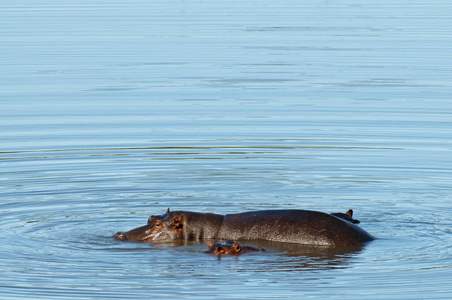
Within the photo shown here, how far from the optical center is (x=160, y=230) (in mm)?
14758

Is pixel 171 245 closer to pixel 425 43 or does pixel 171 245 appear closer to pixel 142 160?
pixel 142 160

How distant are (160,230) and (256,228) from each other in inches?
56.8

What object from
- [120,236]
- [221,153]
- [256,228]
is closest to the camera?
[256,228]

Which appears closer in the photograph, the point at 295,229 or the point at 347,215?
the point at 295,229

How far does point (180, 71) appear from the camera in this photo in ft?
104

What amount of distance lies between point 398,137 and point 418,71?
9.62 meters

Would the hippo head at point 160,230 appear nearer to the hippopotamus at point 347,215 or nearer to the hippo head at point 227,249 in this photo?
the hippo head at point 227,249

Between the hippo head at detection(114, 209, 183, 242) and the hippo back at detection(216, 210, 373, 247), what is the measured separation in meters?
0.67

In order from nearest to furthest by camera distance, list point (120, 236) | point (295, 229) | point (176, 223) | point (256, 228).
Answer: point (295, 229) → point (256, 228) → point (120, 236) → point (176, 223)

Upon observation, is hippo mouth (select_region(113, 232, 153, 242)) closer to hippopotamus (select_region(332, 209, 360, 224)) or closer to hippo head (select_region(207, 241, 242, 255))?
hippo head (select_region(207, 241, 242, 255))

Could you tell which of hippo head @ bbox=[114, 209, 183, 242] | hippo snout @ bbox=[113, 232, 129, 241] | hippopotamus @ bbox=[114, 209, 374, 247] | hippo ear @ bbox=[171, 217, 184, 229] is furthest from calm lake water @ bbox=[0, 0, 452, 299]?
hippo ear @ bbox=[171, 217, 184, 229]

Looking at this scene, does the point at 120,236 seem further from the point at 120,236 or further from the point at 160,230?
the point at 160,230

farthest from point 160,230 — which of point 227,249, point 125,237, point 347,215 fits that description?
point 347,215

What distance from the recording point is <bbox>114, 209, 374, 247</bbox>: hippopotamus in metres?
13.9
